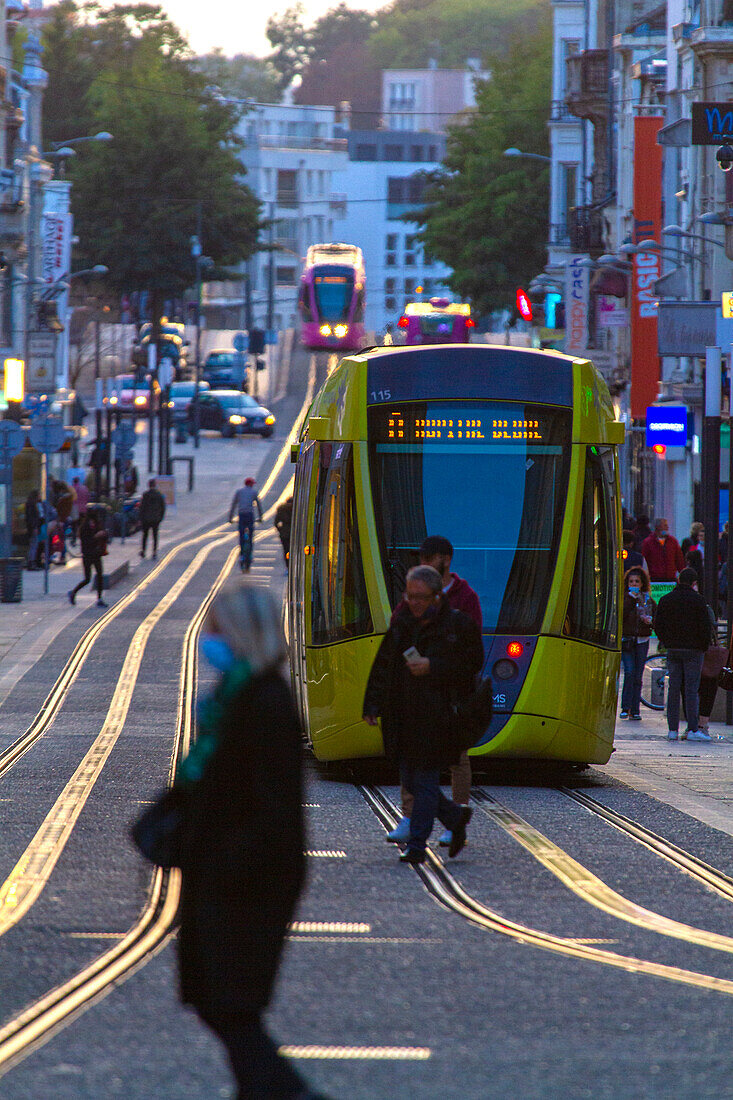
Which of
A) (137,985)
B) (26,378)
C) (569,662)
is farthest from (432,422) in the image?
(26,378)

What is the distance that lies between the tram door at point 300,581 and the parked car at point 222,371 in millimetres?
68761

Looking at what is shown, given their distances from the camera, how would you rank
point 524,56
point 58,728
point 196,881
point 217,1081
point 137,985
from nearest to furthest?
point 196,881 < point 217,1081 < point 137,985 < point 58,728 < point 524,56

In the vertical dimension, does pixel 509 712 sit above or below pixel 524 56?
below

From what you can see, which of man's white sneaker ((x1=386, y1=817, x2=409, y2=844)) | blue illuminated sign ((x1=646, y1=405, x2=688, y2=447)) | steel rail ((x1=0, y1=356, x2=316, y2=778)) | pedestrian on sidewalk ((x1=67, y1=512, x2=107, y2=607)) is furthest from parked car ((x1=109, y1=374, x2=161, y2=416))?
man's white sneaker ((x1=386, y1=817, x2=409, y2=844))

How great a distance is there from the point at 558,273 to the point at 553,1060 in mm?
60955

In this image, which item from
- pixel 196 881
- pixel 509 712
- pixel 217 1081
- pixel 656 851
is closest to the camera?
pixel 196 881

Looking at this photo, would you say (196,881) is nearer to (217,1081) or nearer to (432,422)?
(217,1081)

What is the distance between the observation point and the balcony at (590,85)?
58.1m

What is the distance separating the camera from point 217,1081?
5.93m

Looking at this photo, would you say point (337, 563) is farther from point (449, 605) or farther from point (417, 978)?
point (417, 978)

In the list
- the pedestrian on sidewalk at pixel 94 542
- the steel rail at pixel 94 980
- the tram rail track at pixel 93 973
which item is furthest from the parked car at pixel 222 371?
the steel rail at pixel 94 980

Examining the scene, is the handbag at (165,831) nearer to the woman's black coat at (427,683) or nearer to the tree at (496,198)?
the woman's black coat at (427,683)

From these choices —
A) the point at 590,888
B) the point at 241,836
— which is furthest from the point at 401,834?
the point at 241,836

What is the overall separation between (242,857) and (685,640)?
13810 millimetres
